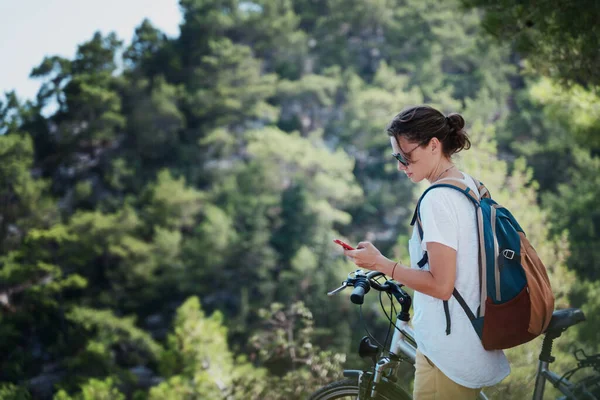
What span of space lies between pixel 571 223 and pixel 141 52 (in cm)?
1875

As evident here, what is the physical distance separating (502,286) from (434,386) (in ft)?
0.91

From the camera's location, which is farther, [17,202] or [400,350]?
[17,202]

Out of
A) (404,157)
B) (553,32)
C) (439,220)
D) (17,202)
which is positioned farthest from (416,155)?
(17,202)

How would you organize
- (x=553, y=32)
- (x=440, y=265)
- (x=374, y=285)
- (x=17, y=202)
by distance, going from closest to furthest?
1. (x=440, y=265)
2. (x=374, y=285)
3. (x=553, y=32)
4. (x=17, y=202)

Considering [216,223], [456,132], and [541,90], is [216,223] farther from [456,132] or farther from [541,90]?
[456,132]

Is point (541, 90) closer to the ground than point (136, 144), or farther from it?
closer to the ground

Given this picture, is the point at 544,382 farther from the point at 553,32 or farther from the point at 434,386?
the point at 553,32

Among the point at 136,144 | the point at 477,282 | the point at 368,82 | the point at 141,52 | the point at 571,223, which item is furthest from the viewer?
the point at 368,82

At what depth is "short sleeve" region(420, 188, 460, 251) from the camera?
3.95 feet

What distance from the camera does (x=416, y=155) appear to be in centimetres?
131

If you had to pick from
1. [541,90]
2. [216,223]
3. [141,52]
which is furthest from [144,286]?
[541,90]

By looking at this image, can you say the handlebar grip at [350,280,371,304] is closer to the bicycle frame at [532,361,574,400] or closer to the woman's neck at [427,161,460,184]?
the woman's neck at [427,161,460,184]

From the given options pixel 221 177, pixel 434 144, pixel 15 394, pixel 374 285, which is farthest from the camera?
pixel 221 177

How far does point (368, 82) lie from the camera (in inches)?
1171
